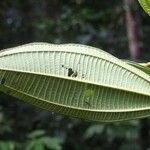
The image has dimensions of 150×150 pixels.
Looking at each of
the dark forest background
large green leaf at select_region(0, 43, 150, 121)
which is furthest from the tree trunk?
large green leaf at select_region(0, 43, 150, 121)

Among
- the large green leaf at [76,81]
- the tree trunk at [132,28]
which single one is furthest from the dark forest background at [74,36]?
the large green leaf at [76,81]

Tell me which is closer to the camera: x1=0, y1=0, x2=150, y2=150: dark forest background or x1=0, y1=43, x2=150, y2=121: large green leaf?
x1=0, y1=43, x2=150, y2=121: large green leaf

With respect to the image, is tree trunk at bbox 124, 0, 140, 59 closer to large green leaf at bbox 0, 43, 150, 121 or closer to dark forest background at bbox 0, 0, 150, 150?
dark forest background at bbox 0, 0, 150, 150

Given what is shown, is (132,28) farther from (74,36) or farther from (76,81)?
(76,81)

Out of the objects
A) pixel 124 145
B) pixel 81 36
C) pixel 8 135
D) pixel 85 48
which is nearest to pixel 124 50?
pixel 81 36

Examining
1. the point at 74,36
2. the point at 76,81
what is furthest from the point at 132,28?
the point at 76,81

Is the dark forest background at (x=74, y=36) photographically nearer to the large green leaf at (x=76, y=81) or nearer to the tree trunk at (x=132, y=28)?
the tree trunk at (x=132, y=28)

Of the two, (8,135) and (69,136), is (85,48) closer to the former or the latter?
(8,135)
